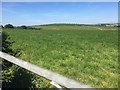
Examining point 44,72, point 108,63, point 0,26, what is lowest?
point 108,63

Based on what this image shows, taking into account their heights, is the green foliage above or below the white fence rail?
A: below

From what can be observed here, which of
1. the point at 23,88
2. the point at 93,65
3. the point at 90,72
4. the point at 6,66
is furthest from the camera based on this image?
the point at 93,65

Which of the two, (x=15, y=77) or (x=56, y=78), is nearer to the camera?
(x=56, y=78)

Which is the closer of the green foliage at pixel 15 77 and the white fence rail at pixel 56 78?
the white fence rail at pixel 56 78

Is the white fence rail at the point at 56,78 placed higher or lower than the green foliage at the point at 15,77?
higher

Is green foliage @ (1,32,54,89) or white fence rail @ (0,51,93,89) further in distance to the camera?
green foliage @ (1,32,54,89)

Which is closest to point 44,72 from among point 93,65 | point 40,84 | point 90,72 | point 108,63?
point 40,84

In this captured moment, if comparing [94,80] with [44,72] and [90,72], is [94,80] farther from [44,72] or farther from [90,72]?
[44,72]

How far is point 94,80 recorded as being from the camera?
7613mm

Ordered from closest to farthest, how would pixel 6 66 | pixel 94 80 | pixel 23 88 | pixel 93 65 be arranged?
pixel 23 88
pixel 6 66
pixel 94 80
pixel 93 65

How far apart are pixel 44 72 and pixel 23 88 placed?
6.24ft

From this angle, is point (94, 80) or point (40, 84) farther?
point (94, 80)

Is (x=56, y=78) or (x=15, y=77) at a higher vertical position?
(x=56, y=78)

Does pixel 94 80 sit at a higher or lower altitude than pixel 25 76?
lower
